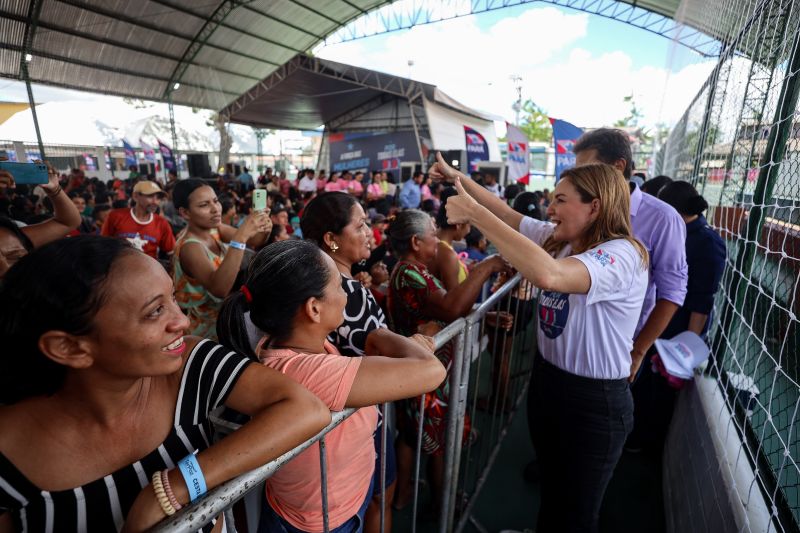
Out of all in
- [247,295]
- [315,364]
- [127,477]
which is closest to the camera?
[127,477]

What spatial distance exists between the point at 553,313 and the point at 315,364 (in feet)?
3.32

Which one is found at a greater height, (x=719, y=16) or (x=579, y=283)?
(x=719, y=16)

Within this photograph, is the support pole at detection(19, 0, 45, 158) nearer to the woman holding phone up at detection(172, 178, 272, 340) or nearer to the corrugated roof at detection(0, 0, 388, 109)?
the corrugated roof at detection(0, 0, 388, 109)

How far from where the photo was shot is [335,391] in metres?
1.03

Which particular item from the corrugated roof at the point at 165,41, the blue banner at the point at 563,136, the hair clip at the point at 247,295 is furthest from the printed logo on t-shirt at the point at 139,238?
the corrugated roof at the point at 165,41

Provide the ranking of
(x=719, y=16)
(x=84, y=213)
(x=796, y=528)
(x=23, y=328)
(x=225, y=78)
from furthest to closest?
1. (x=225, y=78)
2. (x=84, y=213)
3. (x=719, y=16)
4. (x=796, y=528)
5. (x=23, y=328)

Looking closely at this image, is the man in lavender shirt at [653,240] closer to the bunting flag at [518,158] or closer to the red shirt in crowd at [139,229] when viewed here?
the red shirt in crowd at [139,229]

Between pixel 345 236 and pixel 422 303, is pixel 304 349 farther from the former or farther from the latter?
pixel 422 303

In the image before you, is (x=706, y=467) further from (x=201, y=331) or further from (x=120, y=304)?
(x=201, y=331)

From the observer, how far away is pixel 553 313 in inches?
65.8

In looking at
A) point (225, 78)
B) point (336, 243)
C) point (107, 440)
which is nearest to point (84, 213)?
point (336, 243)

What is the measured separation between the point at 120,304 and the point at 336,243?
104 cm

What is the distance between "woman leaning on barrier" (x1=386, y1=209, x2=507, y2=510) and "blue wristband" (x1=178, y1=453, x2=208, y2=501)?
135 centimetres

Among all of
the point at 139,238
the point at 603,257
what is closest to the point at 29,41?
the point at 139,238
